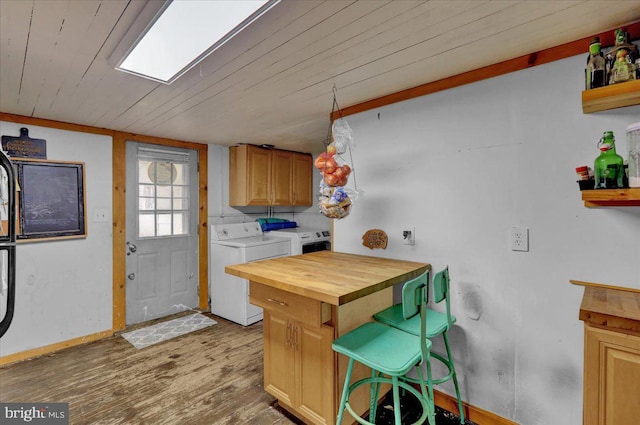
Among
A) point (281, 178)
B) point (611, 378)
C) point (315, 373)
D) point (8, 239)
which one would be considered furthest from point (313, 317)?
point (281, 178)

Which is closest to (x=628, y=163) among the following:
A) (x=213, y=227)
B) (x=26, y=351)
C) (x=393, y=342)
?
(x=393, y=342)

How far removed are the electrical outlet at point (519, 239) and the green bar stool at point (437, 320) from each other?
0.39m

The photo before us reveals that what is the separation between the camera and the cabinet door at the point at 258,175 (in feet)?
12.7

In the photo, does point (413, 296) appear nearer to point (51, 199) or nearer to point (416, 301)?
point (416, 301)

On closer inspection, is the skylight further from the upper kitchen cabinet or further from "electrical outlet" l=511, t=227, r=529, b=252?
the upper kitchen cabinet

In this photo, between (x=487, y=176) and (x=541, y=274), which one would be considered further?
(x=487, y=176)

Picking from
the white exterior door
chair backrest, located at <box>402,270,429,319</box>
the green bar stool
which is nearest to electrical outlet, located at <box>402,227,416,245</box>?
the green bar stool

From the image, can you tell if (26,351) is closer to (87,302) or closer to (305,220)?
(87,302)

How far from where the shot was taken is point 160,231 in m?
3.50

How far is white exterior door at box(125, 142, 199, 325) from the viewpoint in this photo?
330 centimetres

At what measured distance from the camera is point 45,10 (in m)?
1.20

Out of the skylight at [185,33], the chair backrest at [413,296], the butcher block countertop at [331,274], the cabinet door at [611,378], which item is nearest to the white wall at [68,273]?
the skylight at [185,33]

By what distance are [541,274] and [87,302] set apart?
3686 millimetres

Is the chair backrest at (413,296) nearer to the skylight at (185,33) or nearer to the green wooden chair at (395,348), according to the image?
the green wooden chair at (395,348)
